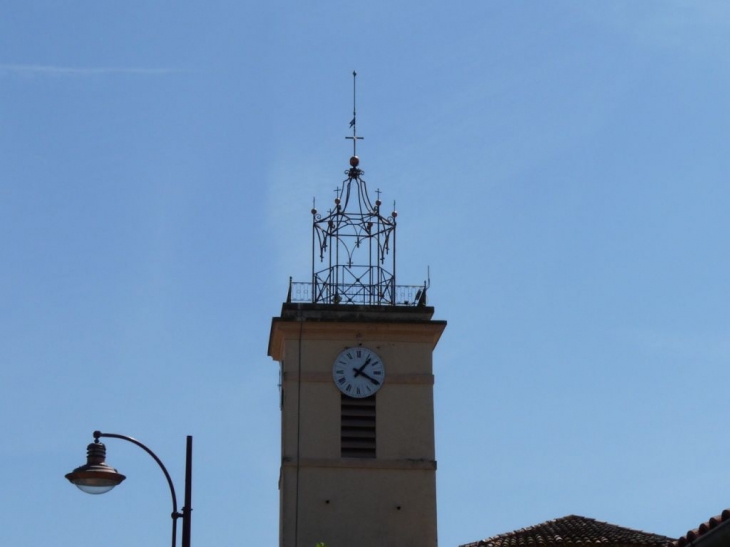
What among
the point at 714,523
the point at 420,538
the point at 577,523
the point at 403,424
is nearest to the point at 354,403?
the point at 403,424

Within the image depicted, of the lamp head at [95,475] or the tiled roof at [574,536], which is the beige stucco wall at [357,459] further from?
the lamp head at [95,475]

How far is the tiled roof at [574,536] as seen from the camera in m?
28.9

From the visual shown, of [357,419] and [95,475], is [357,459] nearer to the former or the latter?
[357,419]

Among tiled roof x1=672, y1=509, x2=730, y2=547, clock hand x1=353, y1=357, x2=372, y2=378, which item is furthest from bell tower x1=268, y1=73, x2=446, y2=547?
tiled roof x1=672, y1=509, x2=730, y2=547

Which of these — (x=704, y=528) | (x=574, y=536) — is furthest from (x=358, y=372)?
(x=704, y=528)

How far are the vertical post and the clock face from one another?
14699mm

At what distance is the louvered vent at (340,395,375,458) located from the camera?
32.4m

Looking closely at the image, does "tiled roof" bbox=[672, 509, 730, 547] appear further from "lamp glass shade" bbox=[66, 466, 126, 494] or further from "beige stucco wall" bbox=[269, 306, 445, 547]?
"beige stucco wall" bbox=[269, 306, 445, 547]

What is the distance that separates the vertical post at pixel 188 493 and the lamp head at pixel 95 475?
0.72 m

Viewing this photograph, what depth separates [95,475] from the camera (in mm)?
17594

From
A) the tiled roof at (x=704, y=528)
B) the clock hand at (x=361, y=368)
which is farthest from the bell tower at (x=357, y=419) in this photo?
the tiled roof at (x=704, y=528)

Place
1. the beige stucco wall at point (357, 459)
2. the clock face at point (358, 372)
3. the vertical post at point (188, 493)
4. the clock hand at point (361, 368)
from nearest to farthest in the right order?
the vertical post at point (188, 493), the beige stucco wall at point (357, 459), the clock face at point (358, 372), the clock hand at point (361, 368)

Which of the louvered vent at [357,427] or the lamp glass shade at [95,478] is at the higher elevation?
the louvered vent at [357,427]

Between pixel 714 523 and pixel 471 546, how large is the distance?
38.1 ft
